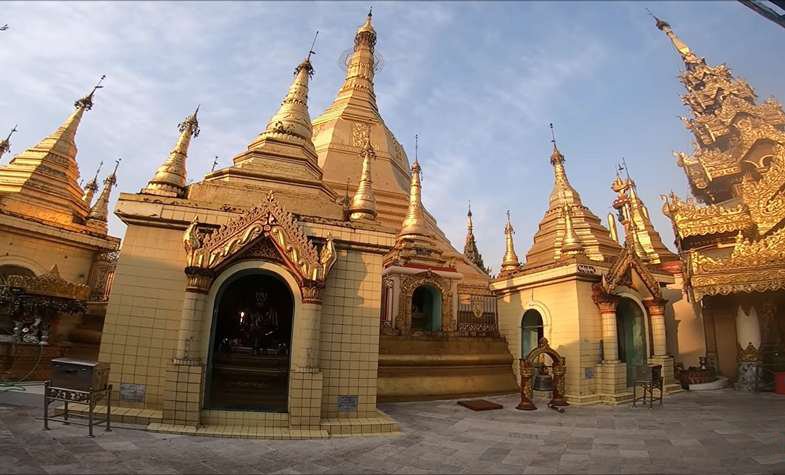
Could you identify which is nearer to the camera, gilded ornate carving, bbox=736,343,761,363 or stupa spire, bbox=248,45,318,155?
stupa spire, bbox=248,45,318,155

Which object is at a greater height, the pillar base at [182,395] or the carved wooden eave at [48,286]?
the carved wooden eave at [48,286]

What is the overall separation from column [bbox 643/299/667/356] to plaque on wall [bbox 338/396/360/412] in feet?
38.2

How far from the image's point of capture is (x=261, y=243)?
8562 millimetres

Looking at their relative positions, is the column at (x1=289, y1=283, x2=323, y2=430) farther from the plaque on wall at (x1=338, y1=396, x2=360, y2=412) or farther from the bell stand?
the bell stand

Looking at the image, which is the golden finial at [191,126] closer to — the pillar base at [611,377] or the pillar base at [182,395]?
the pillar base at [182,395]

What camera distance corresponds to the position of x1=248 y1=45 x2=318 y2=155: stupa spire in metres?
11.9

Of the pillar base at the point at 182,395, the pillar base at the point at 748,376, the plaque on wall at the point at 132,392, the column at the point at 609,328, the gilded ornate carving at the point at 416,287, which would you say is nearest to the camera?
the pillar base at the point at 182,395

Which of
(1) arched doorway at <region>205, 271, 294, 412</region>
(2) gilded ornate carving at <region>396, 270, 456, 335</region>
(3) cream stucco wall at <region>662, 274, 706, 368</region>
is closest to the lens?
(1) arched doorway at <region>205, 271, 294, 412</region>

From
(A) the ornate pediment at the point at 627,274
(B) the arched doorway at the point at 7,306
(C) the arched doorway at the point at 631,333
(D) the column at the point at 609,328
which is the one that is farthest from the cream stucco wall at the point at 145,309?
(C) the arched doorway at the point at 631,333

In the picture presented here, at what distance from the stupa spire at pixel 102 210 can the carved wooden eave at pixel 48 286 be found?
13.2 feet

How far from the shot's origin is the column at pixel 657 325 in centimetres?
1448

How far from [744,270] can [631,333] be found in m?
4.57

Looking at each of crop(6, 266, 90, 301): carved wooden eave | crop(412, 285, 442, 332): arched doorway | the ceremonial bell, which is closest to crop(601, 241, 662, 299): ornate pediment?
the ceremonial bell

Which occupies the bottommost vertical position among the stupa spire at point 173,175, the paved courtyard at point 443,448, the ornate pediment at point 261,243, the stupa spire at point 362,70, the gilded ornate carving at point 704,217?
the paved courtyard at point 443,448
